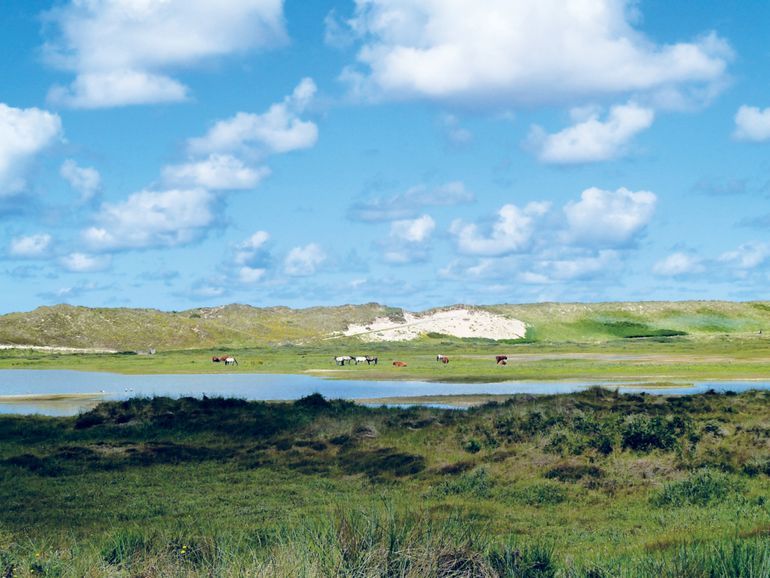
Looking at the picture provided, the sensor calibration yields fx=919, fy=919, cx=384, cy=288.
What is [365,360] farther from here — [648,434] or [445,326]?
[648,434]

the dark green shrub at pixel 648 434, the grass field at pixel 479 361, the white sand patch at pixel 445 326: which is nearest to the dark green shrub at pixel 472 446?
the dark green shrub at pixel 648 434

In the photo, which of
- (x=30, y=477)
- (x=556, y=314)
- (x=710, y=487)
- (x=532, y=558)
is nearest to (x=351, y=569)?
(x=532, y=558)

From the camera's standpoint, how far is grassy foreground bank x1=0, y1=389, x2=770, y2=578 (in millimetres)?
11305

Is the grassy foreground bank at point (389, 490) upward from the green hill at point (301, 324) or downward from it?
downward

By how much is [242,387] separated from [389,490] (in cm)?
4300

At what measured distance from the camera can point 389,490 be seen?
24625 mm

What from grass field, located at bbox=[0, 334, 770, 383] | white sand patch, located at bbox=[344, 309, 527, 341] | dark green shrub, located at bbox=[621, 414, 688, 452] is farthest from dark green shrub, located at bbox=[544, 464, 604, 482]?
white sand patch, located at bbox=[344, 309, 527, 341]

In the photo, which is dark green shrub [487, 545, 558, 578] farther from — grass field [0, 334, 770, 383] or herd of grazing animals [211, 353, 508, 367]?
herd of grazing animals [211, 353, 508, 367]

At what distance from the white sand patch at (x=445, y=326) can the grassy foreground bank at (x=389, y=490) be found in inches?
4426

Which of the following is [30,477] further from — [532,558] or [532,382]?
[532,382]

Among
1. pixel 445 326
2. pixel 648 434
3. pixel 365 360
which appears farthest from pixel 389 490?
pixel 445 326

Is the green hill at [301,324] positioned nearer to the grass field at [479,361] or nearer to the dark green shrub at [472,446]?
the grass field at [479,361]

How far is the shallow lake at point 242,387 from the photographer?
5607 cm

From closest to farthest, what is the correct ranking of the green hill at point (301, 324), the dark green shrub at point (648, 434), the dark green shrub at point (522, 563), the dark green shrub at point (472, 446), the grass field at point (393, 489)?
the dark green shrub at point (522, 563) < the grass field at point (393, 489) < the dark green shrub at point (648, 434) < the dark green shrub at point (472, 446) < the green hill at point (301, 324)
